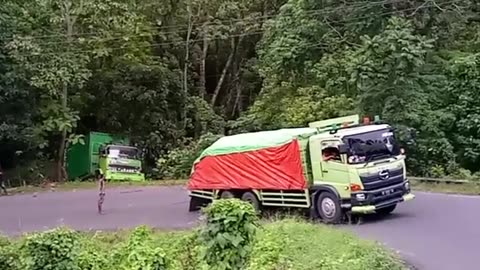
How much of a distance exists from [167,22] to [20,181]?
27.0 feet

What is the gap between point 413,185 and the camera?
1709 cm

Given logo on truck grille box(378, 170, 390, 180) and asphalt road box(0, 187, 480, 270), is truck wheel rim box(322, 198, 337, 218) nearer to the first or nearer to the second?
asphalt road box(0, 187, 480, 270)

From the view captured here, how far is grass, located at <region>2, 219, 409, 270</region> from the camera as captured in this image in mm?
7770

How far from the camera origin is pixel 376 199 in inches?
467

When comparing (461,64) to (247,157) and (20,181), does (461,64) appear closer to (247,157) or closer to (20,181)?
(247,157)

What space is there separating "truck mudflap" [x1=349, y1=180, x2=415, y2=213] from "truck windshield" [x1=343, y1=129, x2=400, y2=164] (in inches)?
21.4

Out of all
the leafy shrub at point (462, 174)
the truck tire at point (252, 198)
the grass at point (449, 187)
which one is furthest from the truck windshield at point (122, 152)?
the leafy shrub at point (462, 174)

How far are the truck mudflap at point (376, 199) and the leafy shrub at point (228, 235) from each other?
211 inches

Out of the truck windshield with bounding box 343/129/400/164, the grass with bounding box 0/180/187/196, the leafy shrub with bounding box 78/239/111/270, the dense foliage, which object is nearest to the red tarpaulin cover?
the truck windshield with bounding box 343/129/400/164

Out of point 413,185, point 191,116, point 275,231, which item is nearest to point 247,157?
point 275,231

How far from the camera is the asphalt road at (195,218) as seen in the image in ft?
31.4

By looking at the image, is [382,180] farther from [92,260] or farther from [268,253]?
[92,260]

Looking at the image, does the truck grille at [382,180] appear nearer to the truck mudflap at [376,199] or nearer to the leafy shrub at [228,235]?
the truck mudflap at [376,199]

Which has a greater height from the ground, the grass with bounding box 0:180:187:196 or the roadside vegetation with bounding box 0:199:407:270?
the grass with bounding box 0:180:187:196
